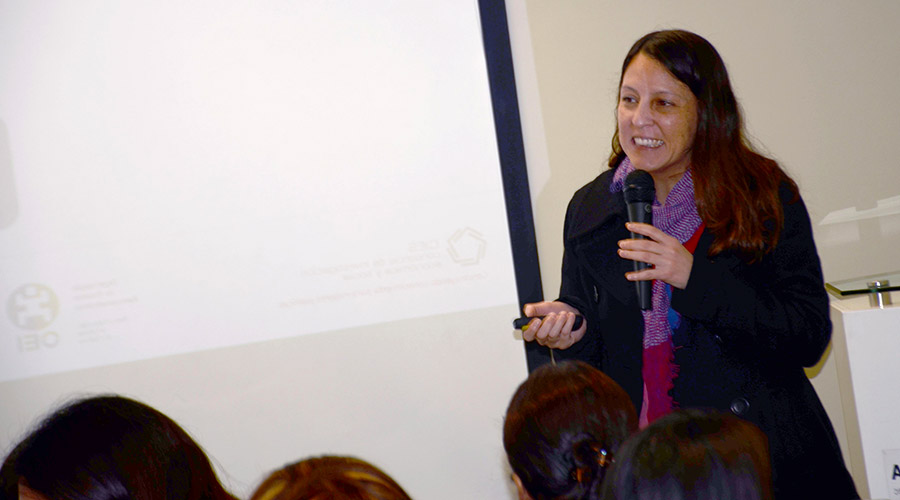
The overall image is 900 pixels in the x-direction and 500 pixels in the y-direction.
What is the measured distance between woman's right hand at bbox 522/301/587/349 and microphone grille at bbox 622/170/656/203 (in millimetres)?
295

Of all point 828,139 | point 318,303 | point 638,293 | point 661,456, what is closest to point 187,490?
point 661,456

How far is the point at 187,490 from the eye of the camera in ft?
4.30

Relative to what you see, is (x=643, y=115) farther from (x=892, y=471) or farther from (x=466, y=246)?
(x=466, y=246)

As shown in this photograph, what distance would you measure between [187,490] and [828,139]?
2.36 metres

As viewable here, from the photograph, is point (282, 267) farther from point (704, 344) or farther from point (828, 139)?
point (828, 139)

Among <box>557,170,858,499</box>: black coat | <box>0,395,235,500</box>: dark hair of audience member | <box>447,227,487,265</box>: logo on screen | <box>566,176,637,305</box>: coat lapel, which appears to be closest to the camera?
<box>0,395,235,500</box>: dark hair of audience member

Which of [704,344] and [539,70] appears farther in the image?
[539,70]

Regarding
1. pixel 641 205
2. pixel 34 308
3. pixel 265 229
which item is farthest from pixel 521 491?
pixel 34 308

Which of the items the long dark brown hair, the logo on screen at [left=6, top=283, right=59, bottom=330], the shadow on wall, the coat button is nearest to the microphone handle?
the long dark brown hair

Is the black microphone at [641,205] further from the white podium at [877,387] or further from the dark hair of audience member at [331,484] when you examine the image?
the dark hair of audience member at [331,484]

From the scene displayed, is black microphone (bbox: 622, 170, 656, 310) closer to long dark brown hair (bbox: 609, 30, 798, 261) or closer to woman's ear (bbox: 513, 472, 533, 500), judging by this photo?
long dark brown hair (bbox: 609, 30, 798, 261)

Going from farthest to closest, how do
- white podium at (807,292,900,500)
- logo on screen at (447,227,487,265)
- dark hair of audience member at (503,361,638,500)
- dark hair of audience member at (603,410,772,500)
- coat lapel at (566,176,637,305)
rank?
logo on screen at (447,227,487,265) → coat lapel at (566,176,637,305) → white podium at (807,292,900,500) → dark hair of audience member at (503,361,638,500) → dark hair of audience member at (603,410,772,500)

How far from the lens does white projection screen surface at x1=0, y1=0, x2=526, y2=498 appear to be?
3039mm

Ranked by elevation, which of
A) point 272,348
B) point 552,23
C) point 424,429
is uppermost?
point 552,23
